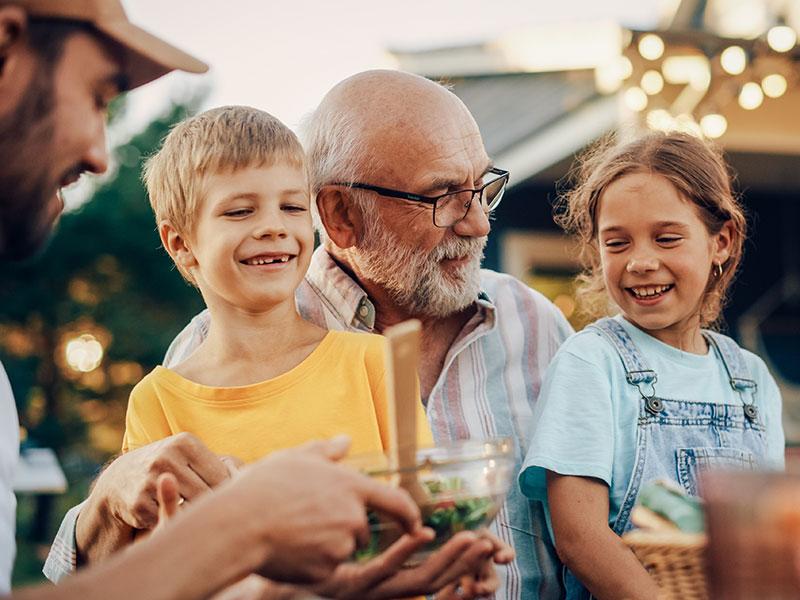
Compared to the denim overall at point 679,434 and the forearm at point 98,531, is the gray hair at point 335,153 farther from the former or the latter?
the forearm at point 98,531

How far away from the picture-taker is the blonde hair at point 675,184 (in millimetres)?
2469

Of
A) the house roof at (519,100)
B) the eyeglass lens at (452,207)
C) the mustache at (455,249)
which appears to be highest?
the house roof at (519,100)

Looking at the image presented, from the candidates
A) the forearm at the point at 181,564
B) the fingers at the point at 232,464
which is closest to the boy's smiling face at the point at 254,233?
the fingers at the point at 232,464

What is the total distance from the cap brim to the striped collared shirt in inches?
44.1

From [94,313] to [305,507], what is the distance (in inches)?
670

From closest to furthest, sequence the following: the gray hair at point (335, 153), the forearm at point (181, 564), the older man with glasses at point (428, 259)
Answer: the forearm at point (181, 564)
the older man with glasses at point (428, 259)
the gray hair at point (335, 153)

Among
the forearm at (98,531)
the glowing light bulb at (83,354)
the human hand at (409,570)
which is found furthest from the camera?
the glowing light bulb at (83,354)

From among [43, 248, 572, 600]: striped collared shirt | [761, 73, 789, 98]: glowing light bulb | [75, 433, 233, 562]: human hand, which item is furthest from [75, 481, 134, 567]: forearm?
[761, 73, 789, 98]: glowing light bulb

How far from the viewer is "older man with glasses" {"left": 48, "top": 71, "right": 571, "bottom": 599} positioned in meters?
2.67

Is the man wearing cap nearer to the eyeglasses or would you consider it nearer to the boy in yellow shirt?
the boy in yellow shirt

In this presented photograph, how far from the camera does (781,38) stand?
6.86 meters

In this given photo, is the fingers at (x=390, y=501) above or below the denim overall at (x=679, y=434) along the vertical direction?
below

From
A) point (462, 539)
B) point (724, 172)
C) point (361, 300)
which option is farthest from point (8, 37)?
point (724, 172)

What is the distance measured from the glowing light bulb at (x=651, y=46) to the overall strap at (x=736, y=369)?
4559mm
